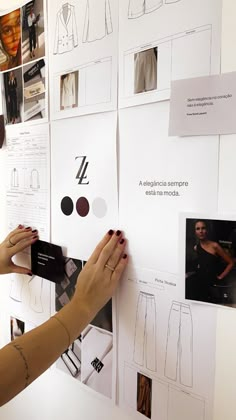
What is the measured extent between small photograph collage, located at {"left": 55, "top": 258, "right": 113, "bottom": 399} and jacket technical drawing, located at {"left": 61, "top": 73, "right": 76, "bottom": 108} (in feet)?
1.33

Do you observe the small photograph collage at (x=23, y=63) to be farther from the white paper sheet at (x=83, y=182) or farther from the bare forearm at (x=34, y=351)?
the bare forearm at (x=34, y=351)

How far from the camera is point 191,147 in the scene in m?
0.64

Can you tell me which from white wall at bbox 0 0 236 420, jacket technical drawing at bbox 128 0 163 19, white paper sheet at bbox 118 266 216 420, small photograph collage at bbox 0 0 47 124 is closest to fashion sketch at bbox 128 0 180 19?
jacket technical drawing at bbox 128 0 163 19

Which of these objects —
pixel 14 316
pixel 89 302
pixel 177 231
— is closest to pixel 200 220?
pixel 177 231

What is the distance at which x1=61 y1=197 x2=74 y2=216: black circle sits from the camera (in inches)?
34.8

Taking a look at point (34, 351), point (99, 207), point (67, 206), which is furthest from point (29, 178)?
point (34, 351)

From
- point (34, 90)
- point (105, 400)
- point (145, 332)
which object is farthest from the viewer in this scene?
point (34, 90)

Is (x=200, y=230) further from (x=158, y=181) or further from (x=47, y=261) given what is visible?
(x=47, y=261)

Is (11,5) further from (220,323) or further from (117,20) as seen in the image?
(220,323)

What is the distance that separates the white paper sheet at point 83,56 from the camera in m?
0.76

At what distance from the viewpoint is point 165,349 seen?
718 millimetres

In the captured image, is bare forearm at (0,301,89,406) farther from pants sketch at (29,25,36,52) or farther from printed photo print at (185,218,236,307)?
pants sketch at (29,25,36,52)

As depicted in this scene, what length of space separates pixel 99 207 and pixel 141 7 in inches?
17.1

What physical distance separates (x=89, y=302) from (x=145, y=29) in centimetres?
59
